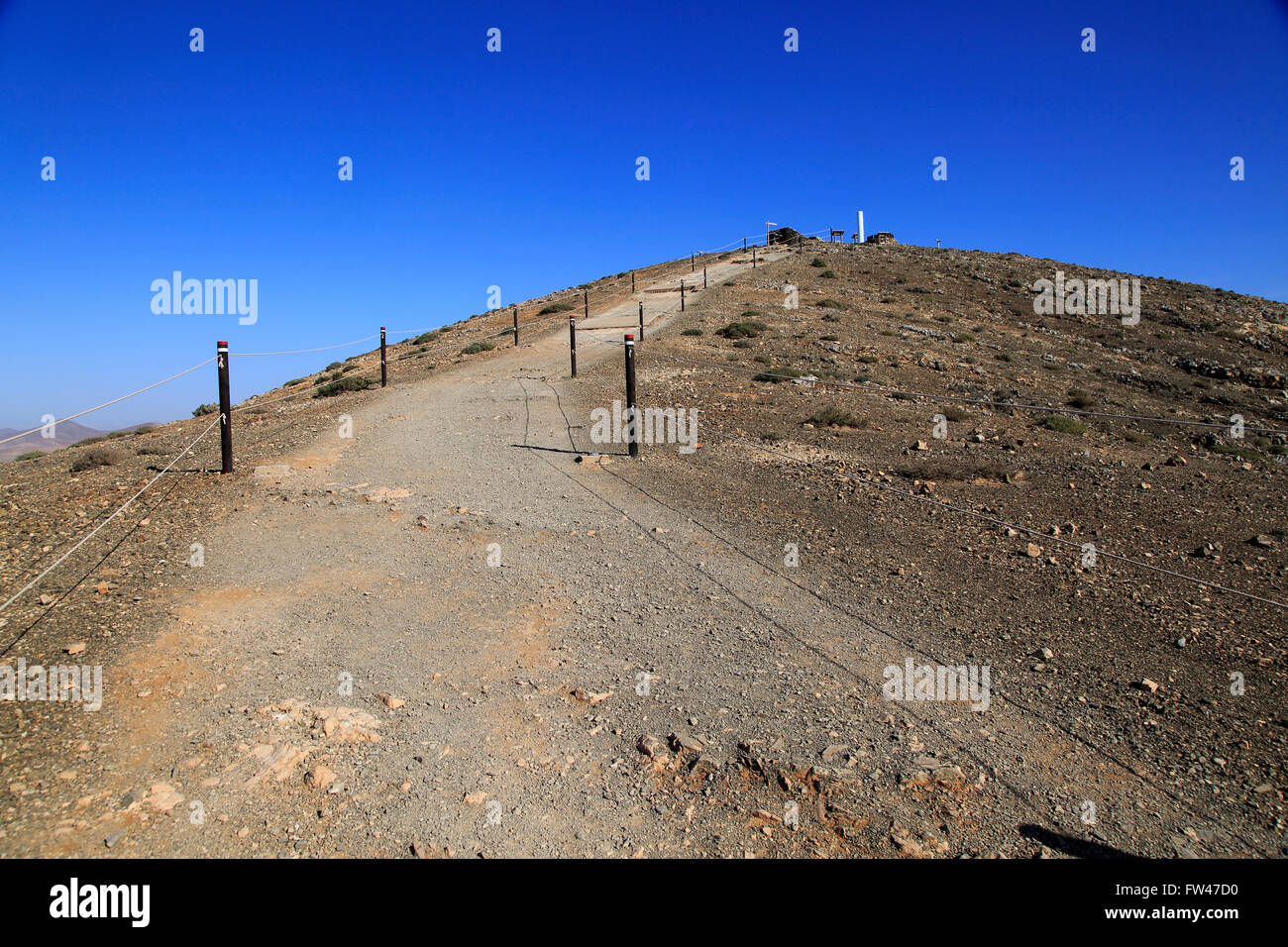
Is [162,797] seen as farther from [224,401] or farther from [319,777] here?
[224,401]

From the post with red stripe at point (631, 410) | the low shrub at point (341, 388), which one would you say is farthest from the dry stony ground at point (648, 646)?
the low shrub at point (341, 388)

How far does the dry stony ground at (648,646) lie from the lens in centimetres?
374

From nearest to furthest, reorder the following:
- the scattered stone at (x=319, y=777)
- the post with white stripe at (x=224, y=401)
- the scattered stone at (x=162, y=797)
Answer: the scattered stone at (x=162, y=797)
the scattered stone at (x=319, y=777)
the post with white stripe at (x=224, y=401)

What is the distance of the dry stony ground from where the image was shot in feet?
12.3

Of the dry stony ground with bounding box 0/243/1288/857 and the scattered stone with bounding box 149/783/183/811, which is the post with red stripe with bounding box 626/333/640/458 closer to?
the dry stony ground with bounding box 0/243/1288/857

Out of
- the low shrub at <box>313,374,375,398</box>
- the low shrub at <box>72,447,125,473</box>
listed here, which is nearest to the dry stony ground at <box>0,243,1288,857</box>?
the low shrub at <box>72,447,125,473</box>

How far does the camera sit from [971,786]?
398 centimetres

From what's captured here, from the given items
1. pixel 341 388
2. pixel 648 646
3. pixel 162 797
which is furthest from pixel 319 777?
pixel 341 388

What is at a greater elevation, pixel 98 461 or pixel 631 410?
pixel 631 410

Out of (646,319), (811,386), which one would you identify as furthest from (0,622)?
(646,319)

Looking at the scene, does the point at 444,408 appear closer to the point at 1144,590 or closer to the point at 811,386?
the point at 811,386

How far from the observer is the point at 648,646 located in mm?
5555

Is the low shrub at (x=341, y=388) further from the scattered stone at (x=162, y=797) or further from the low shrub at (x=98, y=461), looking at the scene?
the scattered stone at (x=162, y=797)

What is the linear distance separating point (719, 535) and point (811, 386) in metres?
8.35
